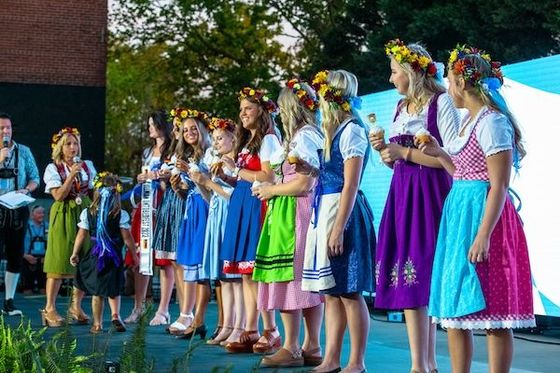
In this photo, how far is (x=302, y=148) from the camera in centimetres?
595

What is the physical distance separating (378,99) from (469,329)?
6.39 metres

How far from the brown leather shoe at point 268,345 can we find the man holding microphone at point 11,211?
3520 mm

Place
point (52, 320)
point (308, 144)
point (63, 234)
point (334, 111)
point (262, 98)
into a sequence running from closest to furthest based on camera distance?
1. point (334, 111)
2. point (308, 144)
3. point (262, 98)
4. point (52, 320)
5. point (63, 234)

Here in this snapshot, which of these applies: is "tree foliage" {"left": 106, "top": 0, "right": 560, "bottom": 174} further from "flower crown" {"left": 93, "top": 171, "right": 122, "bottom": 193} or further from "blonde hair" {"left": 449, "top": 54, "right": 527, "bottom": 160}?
"blonde hair" {"left": 449, "top": 54, "right": 527, "bottom": 160}

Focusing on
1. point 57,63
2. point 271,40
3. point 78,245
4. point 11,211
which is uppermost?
point 271,40

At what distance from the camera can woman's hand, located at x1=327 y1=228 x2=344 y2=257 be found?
5605mm

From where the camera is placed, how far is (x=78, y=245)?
9.00 metres

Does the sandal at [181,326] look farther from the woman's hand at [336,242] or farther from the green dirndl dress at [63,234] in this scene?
the woman's hand at [336,242]

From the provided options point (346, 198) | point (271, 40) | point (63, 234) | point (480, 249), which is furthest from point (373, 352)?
point (271, 40)

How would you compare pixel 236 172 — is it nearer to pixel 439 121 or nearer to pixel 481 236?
pixel 439 121

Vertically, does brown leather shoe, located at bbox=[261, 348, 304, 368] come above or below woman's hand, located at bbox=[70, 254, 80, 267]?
below

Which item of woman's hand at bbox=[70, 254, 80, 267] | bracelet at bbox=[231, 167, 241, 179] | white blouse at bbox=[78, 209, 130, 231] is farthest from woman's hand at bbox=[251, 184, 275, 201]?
woman's hand at bbox=[70, 254, 80, 267]

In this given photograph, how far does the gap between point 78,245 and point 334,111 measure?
3857 millimetres

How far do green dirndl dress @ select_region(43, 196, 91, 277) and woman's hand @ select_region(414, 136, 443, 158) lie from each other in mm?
5080
